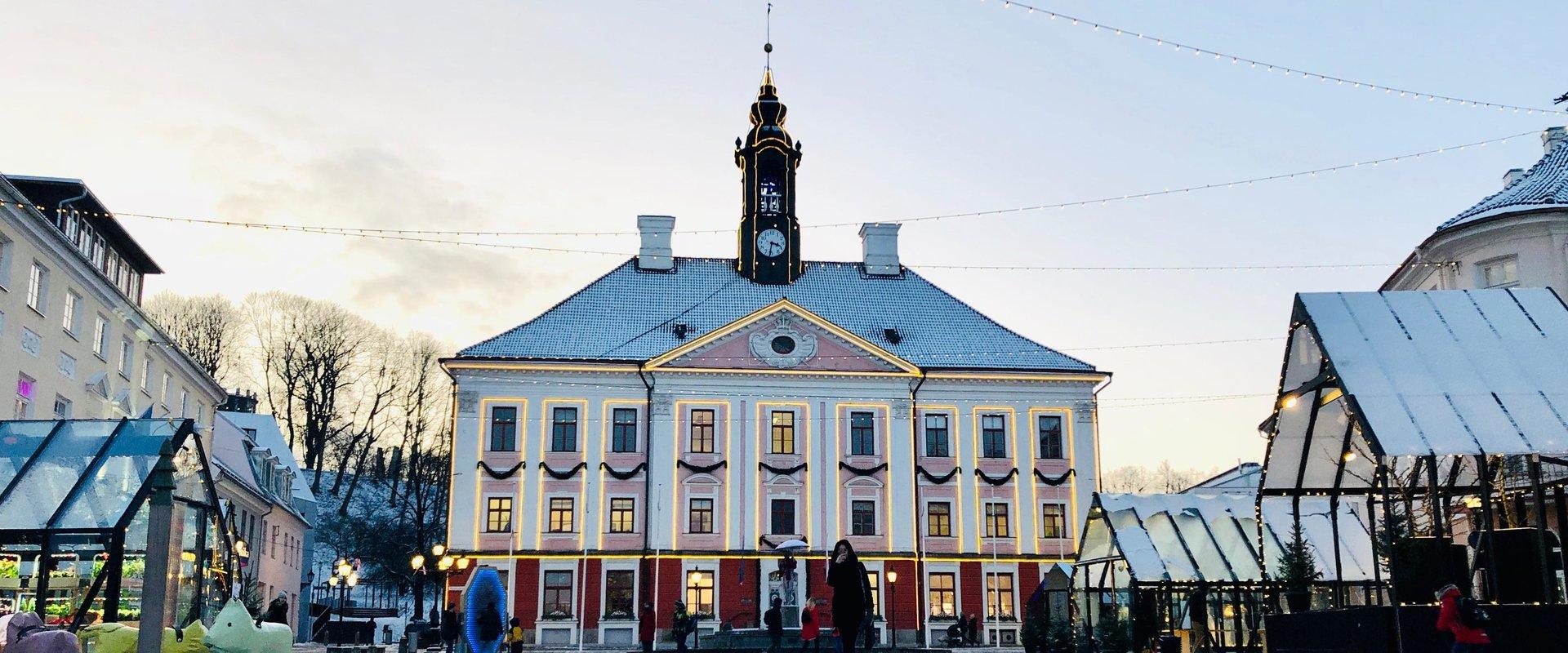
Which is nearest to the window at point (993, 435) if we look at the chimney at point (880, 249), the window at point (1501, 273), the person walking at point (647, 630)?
the chimney at point (880, 249)

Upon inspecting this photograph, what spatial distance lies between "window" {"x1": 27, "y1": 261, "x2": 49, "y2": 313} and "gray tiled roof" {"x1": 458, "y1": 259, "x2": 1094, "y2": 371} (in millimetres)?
15828

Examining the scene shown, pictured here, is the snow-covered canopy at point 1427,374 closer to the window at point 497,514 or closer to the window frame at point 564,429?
the window frame at point 564,429

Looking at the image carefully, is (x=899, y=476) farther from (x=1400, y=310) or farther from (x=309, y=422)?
(x=309, y=422)

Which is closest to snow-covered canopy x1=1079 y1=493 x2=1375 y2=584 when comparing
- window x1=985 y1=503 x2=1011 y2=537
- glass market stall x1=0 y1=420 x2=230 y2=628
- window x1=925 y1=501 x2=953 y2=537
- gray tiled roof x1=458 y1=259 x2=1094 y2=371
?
glass market stall x1=0 y1=420 x2=230 y2=628

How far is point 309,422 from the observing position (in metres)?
71.7

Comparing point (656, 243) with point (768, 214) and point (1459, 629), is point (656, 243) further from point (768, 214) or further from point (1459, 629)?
point (1459, 629)

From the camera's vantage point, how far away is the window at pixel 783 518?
45969 millimetres

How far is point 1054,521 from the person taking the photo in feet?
154

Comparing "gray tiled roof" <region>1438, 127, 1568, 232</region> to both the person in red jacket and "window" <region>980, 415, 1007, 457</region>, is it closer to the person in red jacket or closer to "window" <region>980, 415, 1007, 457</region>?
"window" <region>980, 415, 1007, 457</region>

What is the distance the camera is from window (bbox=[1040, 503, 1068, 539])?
46812 millimetres

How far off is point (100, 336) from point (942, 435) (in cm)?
2612

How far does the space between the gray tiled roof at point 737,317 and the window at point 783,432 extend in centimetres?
392

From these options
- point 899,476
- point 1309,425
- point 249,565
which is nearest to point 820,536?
point 899,476

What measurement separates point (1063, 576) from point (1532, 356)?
20.0 m
